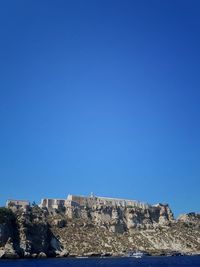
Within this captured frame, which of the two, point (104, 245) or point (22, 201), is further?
point (22, 201)

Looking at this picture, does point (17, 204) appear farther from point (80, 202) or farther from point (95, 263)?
point (95, 263)

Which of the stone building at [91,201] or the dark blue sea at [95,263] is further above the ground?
the stone building at [91,201]

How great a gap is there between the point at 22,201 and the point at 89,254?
1607 inches

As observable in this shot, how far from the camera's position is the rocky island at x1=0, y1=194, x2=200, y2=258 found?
137 m

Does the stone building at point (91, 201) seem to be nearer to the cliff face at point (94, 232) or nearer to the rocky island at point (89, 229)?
the rocky island at point (89, 229)

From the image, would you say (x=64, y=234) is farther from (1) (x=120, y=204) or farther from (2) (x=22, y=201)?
(1) (x=120, y=204)

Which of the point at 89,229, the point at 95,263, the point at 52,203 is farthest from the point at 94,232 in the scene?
the point at 95,263

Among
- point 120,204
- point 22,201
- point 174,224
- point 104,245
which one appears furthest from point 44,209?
point 174,224

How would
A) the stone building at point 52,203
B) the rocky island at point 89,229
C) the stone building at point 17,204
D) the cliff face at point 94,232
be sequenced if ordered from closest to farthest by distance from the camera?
the cliff face at point 94,232 < the rocky island at point 89,229 < the stone building at point 17,204 < the stone building at point 52,203

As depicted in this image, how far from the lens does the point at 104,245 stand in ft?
509

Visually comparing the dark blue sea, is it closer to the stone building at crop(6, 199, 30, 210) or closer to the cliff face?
the cliff face

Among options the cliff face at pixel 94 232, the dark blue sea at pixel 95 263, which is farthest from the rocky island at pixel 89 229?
the dark blue sea at pixel 95 263

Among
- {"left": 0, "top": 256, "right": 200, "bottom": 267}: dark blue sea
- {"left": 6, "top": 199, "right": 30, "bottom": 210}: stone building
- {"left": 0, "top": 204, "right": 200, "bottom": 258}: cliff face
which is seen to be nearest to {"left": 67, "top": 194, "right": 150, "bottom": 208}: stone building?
{"left": 0, "top": 204, "right": 200, "bottom": 258}: cliff face

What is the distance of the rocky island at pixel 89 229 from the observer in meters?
A: 137
